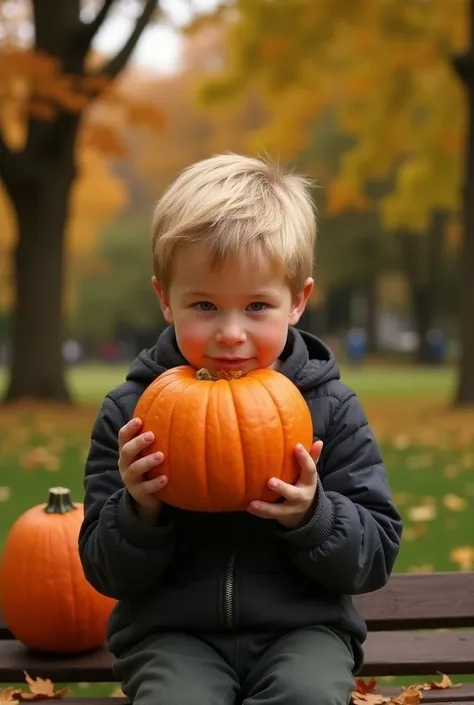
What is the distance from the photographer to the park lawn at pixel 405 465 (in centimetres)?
578

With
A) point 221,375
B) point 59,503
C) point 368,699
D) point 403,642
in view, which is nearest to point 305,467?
point 221,375

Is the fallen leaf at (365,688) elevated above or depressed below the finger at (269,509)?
below

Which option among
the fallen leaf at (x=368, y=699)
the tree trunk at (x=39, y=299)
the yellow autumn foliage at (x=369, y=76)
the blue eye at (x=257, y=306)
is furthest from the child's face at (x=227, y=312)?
the yellow autumn foliage at (x=369, y=76)

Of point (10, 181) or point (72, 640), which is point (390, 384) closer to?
point (10, 181)

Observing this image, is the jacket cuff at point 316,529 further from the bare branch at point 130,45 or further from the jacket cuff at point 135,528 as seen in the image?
the bare branch at point 130,45

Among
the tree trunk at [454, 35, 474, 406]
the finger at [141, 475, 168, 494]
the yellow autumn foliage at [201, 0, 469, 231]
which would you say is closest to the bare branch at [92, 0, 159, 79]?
the yellow autumn foliage at [201, 0, 469, 231]

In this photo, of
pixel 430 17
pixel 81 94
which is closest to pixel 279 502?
pixel 81 94

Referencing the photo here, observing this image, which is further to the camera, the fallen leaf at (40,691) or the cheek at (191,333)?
the fallen leaf at (40,691)

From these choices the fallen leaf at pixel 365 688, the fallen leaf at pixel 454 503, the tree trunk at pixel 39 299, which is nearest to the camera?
the fallen leaf at pixel 365 688

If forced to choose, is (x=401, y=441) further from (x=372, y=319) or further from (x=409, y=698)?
(x=372, y=319)

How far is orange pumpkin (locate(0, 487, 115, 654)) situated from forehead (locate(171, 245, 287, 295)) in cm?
123

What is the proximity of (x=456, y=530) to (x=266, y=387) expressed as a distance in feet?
13.0

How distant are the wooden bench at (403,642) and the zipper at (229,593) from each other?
2.05 feet

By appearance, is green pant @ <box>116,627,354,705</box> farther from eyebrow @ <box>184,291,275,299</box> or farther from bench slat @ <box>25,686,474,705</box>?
eyebrow @ <box>184,291,275,299</box>
